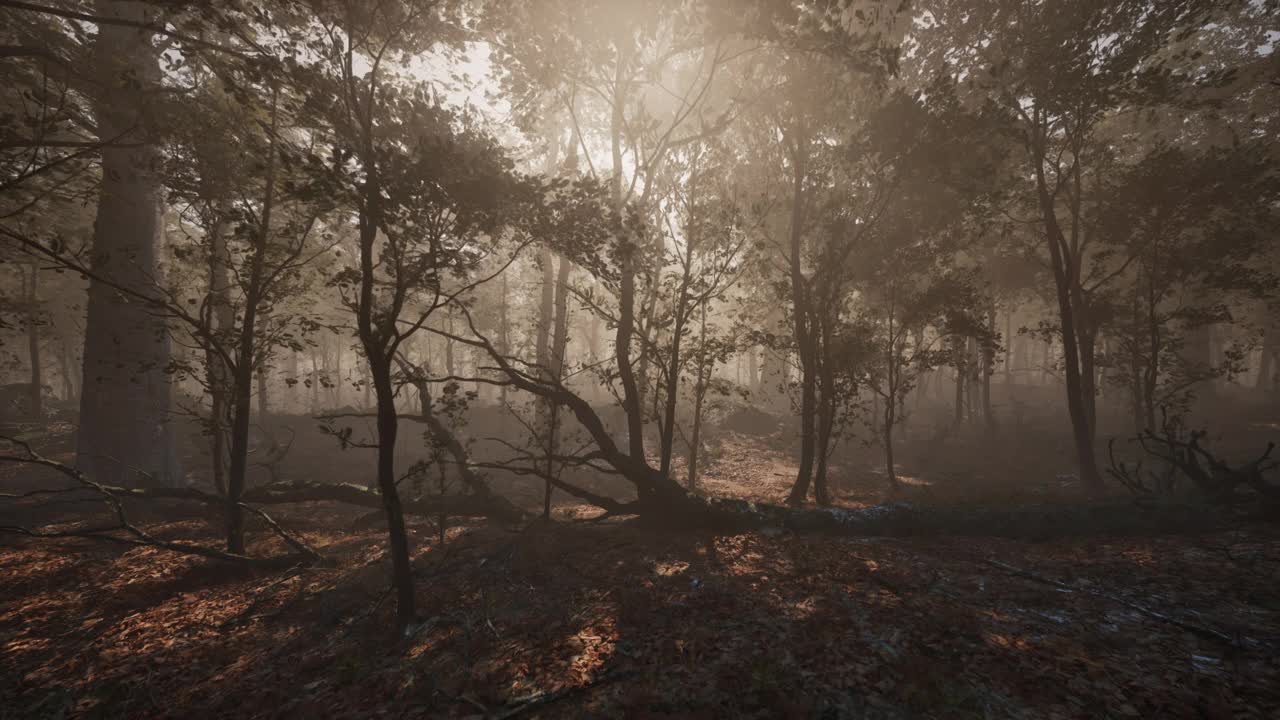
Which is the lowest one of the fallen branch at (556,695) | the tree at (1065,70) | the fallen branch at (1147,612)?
the fallen branch at (556,695)

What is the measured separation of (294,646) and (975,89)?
70.8 ft

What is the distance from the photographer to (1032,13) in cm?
1274

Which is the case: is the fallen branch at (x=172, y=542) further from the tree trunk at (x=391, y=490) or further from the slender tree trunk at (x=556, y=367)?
the slender tree trunk at (x=556, y=367)

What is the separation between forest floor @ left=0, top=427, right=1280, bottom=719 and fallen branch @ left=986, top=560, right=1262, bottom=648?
3 cm

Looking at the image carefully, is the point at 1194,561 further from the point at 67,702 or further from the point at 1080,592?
the point at 67,702

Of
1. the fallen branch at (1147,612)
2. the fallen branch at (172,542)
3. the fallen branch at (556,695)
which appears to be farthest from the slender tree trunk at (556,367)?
the fallen branch at (1147,612)

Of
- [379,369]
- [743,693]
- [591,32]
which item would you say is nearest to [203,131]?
[379,369]

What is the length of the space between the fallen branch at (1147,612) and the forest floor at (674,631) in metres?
0.03

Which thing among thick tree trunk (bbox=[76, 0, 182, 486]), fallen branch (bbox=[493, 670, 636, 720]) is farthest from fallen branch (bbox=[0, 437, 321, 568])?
fallen branch (bbox=[493, 670, 636, 720])

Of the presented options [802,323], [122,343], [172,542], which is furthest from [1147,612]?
[122,343]

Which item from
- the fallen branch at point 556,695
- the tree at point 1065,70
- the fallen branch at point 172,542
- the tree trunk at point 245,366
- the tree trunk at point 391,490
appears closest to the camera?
the fallen branch at point 556,695

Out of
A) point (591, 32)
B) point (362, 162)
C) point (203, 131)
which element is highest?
point (591, 32)

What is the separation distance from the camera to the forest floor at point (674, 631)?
4.55 metres

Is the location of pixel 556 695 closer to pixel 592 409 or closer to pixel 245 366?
pixel 592 409
